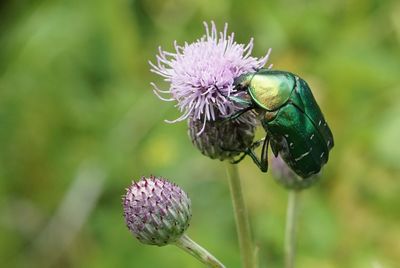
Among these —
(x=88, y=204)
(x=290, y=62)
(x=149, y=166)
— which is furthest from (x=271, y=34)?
(x=88, y=204)

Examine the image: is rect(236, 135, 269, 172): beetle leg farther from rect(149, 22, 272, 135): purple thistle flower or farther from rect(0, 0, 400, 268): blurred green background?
rect(0, 0, 400, 268): blurred green background

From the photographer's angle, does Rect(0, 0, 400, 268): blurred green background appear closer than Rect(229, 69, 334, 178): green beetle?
No

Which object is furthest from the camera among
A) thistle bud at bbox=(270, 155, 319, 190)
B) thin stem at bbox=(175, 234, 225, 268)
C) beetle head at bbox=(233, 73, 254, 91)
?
thistle bud at bbox=(270, 155, 319, 190)

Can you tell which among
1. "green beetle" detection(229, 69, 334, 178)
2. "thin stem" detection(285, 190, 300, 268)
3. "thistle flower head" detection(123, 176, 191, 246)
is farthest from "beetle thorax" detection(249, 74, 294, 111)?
"thin stem" detection(285, 190, 300, 268)

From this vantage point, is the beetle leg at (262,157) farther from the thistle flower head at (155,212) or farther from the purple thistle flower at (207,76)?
the thistle flower head at (155,212)

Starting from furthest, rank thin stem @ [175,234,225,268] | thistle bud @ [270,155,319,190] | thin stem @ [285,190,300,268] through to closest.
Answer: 1. thistle bud @ [270,155,319,190]
2. thin stem @ [285,190,300,268]
3. thin stem @ [175,234,225,268]

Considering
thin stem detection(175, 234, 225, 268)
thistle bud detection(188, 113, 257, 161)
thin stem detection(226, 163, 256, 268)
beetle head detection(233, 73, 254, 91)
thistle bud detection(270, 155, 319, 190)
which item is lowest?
thin stem detection(175, 234, 225, 268)

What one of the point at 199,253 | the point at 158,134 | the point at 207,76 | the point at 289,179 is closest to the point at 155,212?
the point at 199,253
